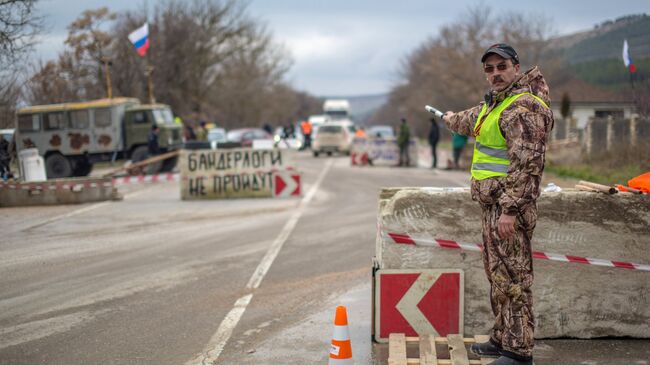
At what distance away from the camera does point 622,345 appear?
18.1 feet

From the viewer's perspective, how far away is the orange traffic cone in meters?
4.73

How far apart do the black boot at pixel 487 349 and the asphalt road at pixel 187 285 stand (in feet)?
1.88

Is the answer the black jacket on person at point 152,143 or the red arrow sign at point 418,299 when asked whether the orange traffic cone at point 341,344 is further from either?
the black jacket on person at point 152,143

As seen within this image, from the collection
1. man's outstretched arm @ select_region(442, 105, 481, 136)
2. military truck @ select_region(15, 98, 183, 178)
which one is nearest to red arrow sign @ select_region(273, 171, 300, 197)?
military truck @ select_region(15, 98, 183, 178)

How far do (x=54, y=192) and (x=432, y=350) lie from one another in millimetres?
13886

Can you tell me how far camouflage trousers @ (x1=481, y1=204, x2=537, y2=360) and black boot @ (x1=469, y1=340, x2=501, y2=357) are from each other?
228mm

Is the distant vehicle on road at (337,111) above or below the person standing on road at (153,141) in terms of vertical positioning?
above

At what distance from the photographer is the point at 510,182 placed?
14.8 ft

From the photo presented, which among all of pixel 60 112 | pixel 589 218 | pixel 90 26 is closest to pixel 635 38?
pixel 589 218

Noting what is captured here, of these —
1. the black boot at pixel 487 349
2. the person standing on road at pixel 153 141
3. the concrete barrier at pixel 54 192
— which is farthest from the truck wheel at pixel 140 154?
the black boot at pixel 487 349

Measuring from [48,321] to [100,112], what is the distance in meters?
20.4

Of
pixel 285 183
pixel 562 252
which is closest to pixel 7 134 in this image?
pixel 285 183

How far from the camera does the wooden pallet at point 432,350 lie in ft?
16.2

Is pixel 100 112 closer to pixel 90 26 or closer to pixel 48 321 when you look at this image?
pixel 90 26
